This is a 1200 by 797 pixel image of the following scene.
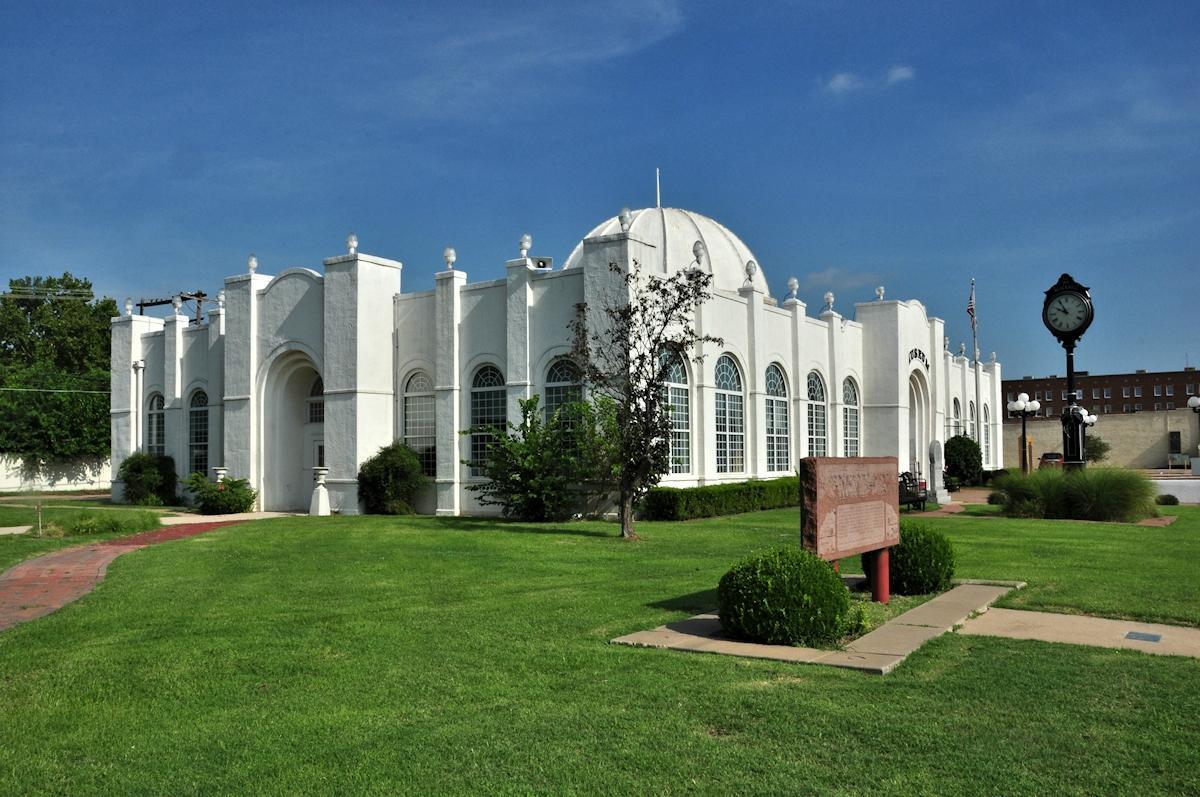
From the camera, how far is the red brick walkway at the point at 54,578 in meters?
10.2

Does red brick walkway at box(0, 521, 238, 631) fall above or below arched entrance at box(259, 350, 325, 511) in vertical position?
below

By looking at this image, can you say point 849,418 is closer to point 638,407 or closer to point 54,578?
point 638,407


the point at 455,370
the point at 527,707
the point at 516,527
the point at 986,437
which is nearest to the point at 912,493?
the point at 516,527

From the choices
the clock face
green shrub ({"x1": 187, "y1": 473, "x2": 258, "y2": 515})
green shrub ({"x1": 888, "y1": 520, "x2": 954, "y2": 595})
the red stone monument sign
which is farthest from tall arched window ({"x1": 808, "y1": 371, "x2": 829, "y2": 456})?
the red stone monument sign

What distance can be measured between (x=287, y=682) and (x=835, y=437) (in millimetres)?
27441

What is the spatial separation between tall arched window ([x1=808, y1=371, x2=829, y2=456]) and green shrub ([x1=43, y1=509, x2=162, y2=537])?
63.1ft

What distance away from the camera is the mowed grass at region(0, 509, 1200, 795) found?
4707mm

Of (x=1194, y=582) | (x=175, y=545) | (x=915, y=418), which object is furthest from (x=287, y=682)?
(x=915, y=418)

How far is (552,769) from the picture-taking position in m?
4.76

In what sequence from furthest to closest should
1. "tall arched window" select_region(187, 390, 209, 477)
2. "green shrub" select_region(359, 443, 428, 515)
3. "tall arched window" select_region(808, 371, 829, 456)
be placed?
"tall arched window" select_region(808, 371, 829, 456) → "tall arched window" select_region(187, 390, 209, 477) → "green shrub" select_region(359, 443, 428, 515)

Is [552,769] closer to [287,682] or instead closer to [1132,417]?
[287,682]

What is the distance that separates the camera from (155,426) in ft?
109

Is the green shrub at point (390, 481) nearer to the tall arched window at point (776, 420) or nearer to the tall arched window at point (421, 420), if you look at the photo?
the tall arched window at point (421, 420)

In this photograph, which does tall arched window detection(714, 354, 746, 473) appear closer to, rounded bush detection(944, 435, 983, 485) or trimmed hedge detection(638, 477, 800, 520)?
trimmed hedge detection(638, 477, 800, 520)
